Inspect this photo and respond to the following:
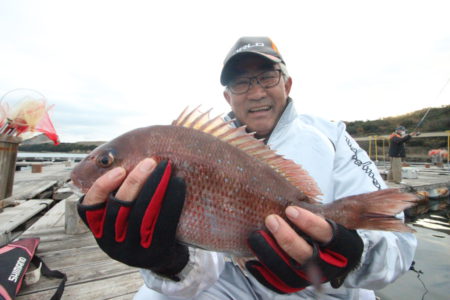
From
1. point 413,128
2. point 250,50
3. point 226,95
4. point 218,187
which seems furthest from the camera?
point 413,128

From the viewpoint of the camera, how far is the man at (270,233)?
1561 millimetres

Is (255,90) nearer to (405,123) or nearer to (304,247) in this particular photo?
(304,247)

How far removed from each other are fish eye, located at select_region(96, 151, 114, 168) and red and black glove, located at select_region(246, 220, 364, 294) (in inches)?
42.1

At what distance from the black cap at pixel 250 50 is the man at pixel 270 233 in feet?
0.04

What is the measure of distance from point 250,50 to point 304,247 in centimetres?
194

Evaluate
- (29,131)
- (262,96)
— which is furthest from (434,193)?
(29,131)

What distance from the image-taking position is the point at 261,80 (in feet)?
8.84

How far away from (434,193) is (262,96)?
14.3 meters

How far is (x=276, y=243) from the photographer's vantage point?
5.28 feet

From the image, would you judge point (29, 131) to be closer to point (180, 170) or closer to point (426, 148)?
point (180, 170)

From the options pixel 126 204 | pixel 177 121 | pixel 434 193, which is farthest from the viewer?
pixel 434 193

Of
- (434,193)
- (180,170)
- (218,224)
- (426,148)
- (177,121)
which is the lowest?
(426,148)

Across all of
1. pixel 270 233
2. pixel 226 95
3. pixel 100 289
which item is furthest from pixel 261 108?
pixel 100 289

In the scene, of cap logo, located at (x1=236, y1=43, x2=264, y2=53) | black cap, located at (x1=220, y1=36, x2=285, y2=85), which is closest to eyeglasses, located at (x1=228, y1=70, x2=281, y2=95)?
black cap, located at (x1=220, y1=36, x2=285, y2=85)
